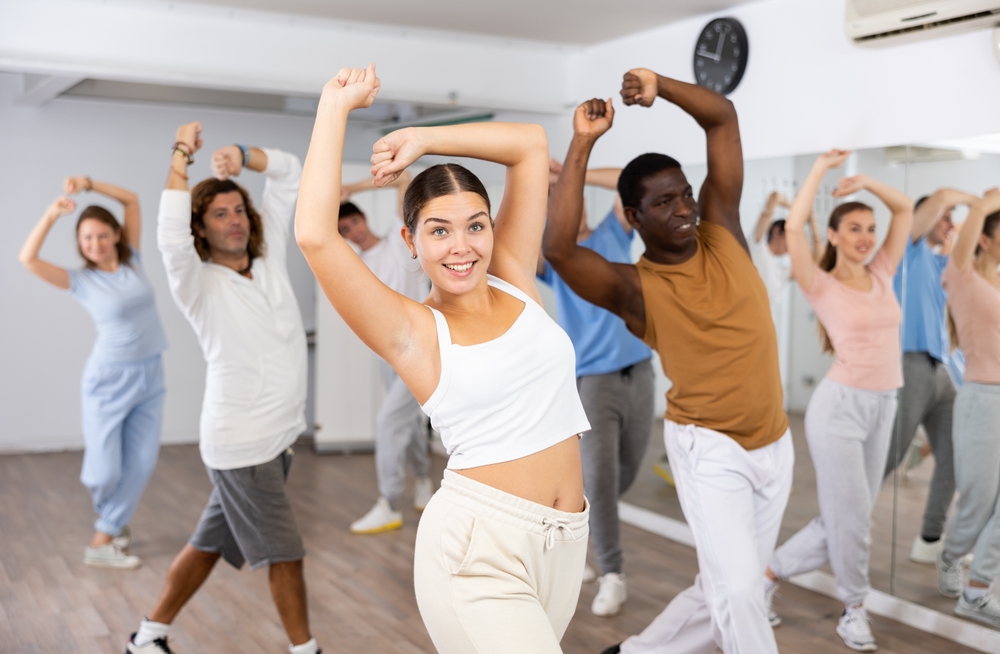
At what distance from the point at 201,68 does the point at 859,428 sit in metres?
3.23

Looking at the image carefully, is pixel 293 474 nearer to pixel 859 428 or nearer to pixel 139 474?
pixel 139 474

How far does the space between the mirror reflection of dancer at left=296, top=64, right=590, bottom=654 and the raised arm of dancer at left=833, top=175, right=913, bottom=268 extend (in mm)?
2036

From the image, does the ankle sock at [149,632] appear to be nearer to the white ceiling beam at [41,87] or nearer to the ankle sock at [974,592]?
the ankle sock at [974,592]

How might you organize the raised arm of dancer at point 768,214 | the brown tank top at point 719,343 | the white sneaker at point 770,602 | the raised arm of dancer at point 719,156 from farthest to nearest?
the raised arm of dancer at point 768,214 → the white sneaker at point 770,602 → the raised arm of dancer at point 719,156 → the brown tank top at point 719,343

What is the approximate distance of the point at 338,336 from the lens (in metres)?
6.62

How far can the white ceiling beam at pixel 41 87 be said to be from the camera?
5246 mm

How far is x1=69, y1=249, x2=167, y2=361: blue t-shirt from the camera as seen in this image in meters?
4.35

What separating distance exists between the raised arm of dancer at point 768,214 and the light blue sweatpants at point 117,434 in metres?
2.84

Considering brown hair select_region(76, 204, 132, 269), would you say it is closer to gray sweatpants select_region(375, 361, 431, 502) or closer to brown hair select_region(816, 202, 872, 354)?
gray sweatpants select_region(375, 361, 431, 502)

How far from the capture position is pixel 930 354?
11.0 ft

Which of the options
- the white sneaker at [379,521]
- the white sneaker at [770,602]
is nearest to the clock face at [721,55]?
the white sneaker at [770,602]

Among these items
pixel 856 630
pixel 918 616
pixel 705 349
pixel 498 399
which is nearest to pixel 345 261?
pixel 498 399

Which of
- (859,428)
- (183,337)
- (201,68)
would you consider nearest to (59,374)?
(183,337)

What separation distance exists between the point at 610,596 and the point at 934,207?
184 centimetres
